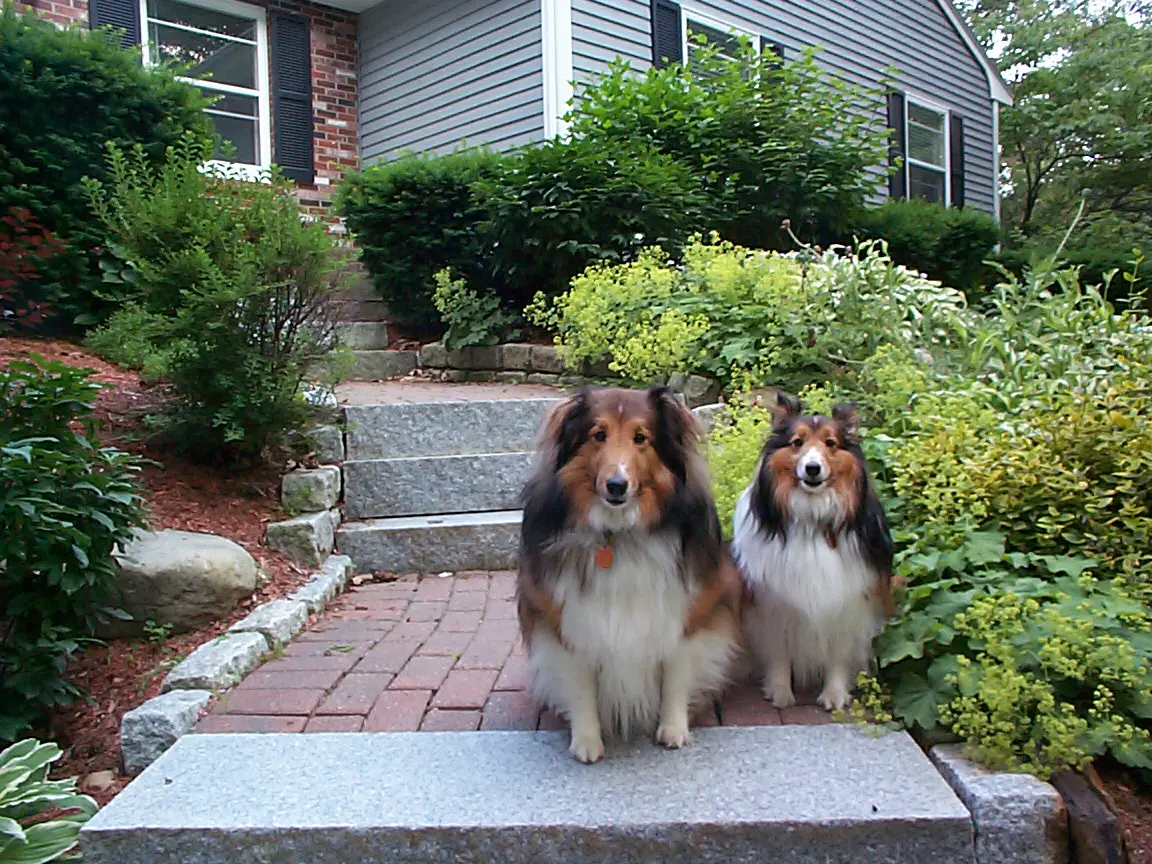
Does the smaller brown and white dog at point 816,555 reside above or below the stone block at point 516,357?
below

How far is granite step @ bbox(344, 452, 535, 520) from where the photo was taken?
4.74 meters

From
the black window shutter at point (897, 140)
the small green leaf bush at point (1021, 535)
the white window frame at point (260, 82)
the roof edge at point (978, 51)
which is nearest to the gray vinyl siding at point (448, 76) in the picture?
the white window frame at point (260, 82)

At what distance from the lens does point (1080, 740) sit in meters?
2.29

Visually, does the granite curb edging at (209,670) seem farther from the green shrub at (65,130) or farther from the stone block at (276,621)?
the green shrub at (65,130)

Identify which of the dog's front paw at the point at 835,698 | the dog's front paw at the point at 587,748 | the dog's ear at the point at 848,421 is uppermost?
the dog's ear at the point at 848,421

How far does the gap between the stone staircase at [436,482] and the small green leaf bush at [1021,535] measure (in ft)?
4.20

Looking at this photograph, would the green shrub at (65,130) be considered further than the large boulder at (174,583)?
Yes

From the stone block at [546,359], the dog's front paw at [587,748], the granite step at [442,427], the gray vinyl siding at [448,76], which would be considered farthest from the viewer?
the gray vinyl siding at [448,76]

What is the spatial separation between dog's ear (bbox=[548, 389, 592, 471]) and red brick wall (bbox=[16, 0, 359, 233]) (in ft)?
27.6

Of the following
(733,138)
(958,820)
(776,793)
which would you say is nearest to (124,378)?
(776,793)

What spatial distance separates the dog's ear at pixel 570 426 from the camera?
7.66 feet

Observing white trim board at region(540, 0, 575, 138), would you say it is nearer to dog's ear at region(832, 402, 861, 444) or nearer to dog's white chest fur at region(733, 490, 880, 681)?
dog's ear at region(832, 402, 861, 444)

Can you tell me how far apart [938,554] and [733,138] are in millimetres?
6175

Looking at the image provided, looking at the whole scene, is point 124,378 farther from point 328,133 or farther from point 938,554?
point 328,133
